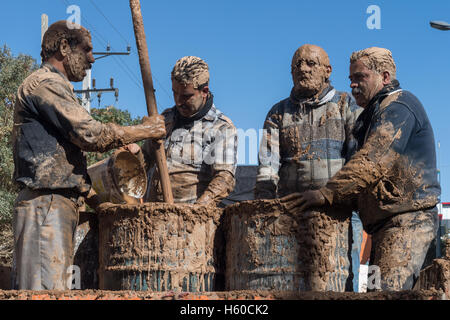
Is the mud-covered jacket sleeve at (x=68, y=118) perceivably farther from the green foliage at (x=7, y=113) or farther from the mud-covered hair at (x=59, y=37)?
the green foliage at (x=7, y=113)

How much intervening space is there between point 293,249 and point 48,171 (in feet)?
5.43

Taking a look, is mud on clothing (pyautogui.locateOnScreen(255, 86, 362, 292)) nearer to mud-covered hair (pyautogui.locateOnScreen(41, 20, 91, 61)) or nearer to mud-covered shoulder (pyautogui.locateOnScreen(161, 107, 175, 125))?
mud-covered shoulder (pyautogui.locateOnScreen(161, 107, 175, 125))

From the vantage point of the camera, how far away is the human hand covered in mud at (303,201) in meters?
4.43

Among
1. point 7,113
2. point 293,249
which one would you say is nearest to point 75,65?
point 293,249

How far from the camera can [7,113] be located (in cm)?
1878

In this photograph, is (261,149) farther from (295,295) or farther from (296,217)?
(295,295)

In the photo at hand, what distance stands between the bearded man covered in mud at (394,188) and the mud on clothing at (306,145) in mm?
940

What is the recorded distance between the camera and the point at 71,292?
11.9ft

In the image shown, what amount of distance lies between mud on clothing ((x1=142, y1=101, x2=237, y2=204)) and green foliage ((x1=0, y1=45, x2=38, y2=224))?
12.2 meters

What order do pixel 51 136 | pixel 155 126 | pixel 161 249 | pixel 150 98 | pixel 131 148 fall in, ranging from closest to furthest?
pixel 51 136
pixel 161 249
pixel 155 126
pixel 150 98
pixel 131 148

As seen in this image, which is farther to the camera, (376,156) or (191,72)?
(191,72)

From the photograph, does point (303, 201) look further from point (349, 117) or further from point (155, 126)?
point (349, 117)
